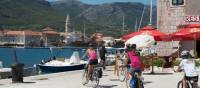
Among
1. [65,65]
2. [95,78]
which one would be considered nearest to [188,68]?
[95,78]

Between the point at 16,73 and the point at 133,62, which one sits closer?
the point at 133,62

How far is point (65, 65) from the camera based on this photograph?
46.0 metres

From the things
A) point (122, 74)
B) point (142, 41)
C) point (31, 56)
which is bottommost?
point (31, 56)

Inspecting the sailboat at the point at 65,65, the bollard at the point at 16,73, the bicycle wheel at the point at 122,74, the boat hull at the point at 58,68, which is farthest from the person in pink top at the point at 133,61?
the boat hull at the point at 58,68

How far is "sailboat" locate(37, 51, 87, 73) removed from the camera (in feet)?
149

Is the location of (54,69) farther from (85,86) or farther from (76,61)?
(85,86)

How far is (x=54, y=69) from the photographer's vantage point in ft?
157

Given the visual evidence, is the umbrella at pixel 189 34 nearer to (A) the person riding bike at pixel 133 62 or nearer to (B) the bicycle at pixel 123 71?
(B) the bicycle at pixel 123 71

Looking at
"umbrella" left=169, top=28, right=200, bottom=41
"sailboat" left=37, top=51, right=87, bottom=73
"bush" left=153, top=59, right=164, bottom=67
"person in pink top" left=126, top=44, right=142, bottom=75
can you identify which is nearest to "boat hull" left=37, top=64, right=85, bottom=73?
"sailboat" left=37, top=51, right=87, bottom=73

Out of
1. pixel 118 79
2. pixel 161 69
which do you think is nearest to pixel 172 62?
pixel 161 69

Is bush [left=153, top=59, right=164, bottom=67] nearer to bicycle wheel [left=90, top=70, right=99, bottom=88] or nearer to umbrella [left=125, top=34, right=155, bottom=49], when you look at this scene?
umbrella [left=125, top=34, right=155, bottom=49]

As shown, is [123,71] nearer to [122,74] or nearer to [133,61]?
[122,74]

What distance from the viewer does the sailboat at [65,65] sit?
45469mm

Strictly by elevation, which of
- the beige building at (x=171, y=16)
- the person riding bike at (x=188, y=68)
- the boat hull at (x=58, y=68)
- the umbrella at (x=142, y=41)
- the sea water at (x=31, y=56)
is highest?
the beige building at (x=171, y=16)
